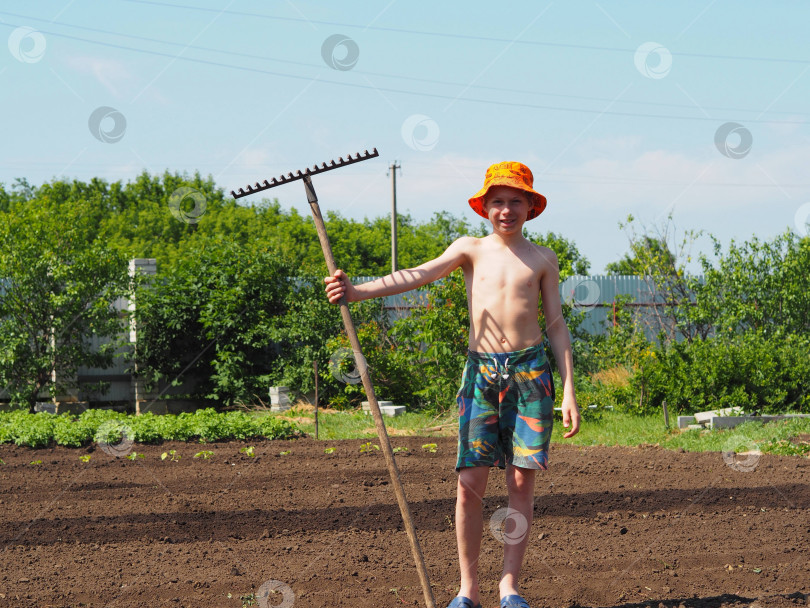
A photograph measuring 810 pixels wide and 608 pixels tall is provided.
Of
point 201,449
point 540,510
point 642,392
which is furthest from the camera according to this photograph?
point 642,392

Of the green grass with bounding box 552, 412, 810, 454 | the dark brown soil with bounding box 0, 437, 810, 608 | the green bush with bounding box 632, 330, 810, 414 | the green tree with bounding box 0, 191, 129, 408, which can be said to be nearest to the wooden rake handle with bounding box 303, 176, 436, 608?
the dark brown soil with bounding box 0, 437, 810, 608

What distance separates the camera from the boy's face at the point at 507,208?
131 inches

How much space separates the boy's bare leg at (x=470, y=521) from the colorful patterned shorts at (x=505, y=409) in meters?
0.05

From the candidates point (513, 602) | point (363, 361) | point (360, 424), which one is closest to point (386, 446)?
point (363, 361)

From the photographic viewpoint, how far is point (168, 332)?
1309 cm

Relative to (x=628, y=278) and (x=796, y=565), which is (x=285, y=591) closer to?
(x=796, y=565)

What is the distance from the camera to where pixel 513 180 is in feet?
10.7

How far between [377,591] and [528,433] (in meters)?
1.11

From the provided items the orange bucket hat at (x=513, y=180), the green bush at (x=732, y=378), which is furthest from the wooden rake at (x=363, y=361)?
the green bush at (x=732, y=378)

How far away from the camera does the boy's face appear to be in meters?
3.32

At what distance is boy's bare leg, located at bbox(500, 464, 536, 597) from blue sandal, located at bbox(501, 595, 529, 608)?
1.1 inches

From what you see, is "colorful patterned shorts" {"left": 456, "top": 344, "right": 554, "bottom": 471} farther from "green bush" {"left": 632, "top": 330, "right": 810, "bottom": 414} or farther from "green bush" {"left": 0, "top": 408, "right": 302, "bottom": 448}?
"green bush" {"left": 632, "top": 330, "right": 810, "bottom": 414}

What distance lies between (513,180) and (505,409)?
0.94 metres

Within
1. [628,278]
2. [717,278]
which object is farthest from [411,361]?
[628,278]
